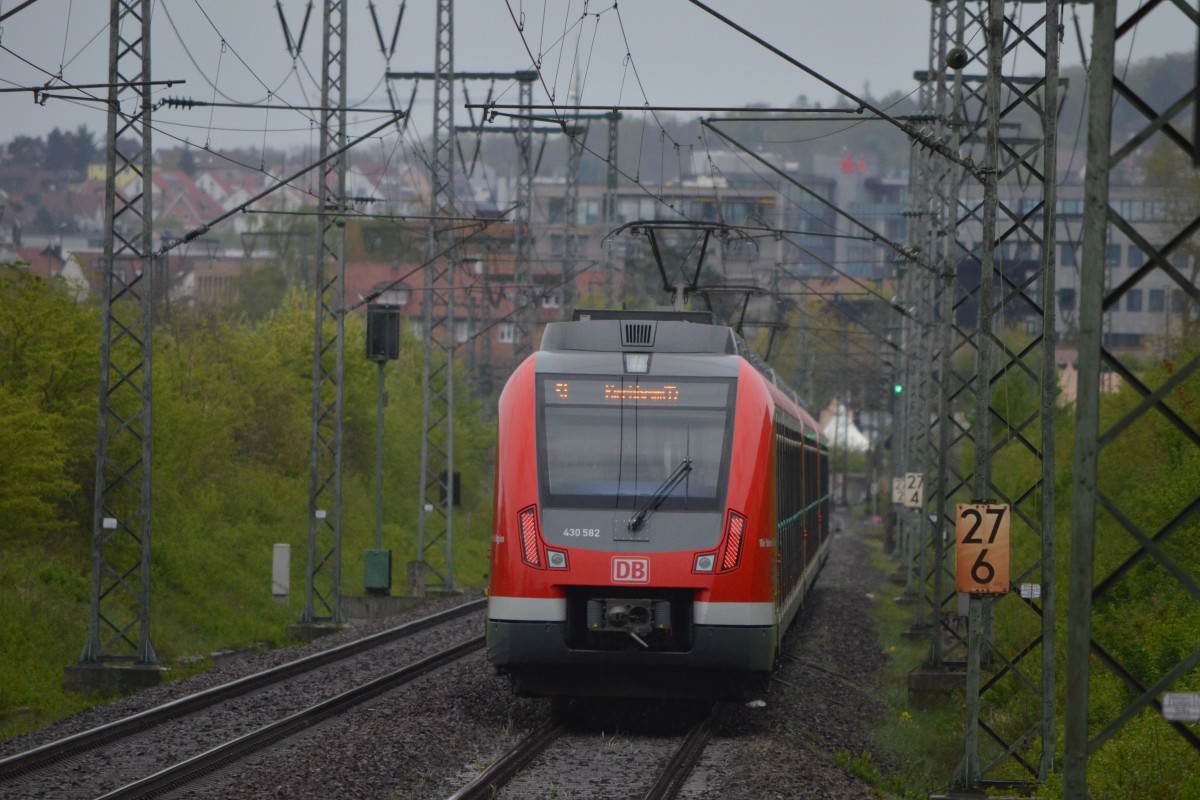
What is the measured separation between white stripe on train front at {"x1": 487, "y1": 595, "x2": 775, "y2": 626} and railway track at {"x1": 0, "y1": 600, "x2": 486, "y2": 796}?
8.08ft

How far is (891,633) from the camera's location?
91.0 ft

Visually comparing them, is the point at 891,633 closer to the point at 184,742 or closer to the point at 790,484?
the point at 790,484

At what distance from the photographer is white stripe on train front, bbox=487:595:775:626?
13758 mm

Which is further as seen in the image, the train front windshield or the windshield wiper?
the train front windshield

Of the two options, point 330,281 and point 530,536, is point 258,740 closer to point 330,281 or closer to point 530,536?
point 530,536

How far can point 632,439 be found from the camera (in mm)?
14273

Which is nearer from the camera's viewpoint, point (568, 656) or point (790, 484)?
point (568, 656)

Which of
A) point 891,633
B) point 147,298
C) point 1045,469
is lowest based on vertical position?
point 891,633

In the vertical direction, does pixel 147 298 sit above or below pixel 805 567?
above

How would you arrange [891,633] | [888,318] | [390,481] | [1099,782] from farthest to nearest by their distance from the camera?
[888,318] < [390,481] < [891,633] < [1099,782]

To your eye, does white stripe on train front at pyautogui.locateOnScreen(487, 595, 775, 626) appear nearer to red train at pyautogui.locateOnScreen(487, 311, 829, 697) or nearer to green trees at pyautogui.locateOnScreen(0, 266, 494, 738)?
red train at pyautogui.locateOnScreen(487, 311, 829, 697)

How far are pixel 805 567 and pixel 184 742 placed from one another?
363 inches

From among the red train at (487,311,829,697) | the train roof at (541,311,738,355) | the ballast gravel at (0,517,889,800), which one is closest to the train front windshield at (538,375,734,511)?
the red train at (487,311,829,697)

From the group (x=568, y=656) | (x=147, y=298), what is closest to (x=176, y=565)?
(x=147, y=298)
